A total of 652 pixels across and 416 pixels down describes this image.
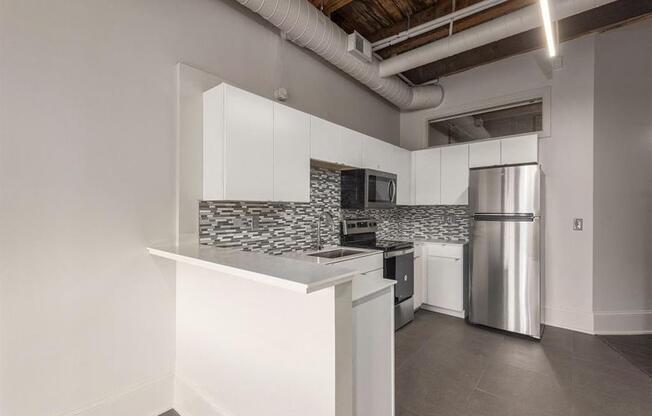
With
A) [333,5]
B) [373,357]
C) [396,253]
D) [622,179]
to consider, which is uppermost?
[333,5]

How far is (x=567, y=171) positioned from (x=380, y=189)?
2147 mm

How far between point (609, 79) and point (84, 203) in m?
4.96

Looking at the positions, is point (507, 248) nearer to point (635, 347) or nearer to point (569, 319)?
point (569, 319)

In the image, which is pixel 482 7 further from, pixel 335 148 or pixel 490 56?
pixel 335 148

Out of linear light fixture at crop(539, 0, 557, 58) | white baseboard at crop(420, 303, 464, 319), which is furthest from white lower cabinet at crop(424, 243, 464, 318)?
linear light fixture at crop(539, 0, 557, 58)

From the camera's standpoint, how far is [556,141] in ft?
11.6

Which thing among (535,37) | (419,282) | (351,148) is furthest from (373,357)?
(535,37)

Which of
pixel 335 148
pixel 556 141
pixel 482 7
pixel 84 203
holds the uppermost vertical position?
pixel 482 7

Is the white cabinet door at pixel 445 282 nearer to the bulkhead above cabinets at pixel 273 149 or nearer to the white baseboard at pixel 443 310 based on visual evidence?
the white baseboard at pixel 443 310

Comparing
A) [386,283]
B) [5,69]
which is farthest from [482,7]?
[5,69]

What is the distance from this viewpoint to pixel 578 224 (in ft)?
11.1

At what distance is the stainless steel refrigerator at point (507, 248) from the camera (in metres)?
3.05

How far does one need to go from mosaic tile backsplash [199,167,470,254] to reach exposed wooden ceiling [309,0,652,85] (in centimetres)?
159

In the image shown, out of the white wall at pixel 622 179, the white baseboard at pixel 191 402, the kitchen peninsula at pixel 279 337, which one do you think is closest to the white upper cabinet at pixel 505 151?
the white wall at pixel 622 179
